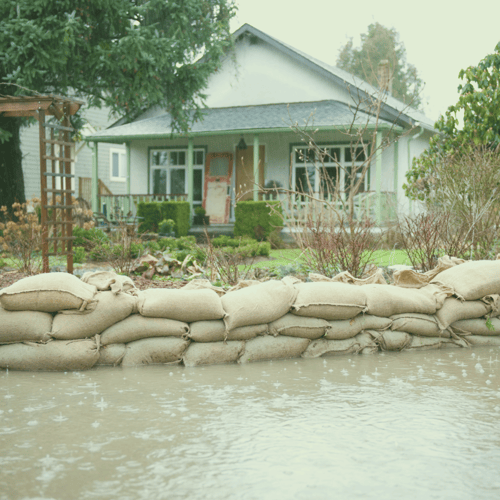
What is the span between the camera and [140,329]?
13.0ft

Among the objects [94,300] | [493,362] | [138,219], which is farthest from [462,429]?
[138,219]

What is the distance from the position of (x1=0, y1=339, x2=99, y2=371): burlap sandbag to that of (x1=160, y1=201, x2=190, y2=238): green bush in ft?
35.0

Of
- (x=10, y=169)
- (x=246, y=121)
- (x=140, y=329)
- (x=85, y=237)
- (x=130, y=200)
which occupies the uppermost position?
(x=246, y=121)

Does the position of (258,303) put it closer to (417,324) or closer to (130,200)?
(417,324)

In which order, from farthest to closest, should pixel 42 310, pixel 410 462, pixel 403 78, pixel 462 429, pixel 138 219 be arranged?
1. pixel 403 78
2. pixel 138 219
3. pixel 42 310
4. pixel 462 429
5. pixel 410 462

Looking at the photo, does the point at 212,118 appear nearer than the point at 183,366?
No

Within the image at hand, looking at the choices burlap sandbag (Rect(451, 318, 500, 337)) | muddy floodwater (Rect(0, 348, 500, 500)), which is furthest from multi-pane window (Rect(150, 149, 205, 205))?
muddy floodwater (Rect(0, 348, 500, 500))

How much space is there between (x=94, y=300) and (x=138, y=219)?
11403 millimetres

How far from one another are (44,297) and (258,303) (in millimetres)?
1385

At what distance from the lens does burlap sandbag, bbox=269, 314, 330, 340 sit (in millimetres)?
4195

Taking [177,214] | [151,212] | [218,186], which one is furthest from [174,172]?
[177,214]

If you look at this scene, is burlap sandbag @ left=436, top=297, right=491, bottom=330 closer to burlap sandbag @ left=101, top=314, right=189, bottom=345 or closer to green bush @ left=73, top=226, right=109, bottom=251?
burlap sandbag @ left=101, top=314, right=189, bottom=345

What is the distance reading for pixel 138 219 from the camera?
1506 centimetres

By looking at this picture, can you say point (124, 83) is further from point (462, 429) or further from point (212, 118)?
point (462, 429)
